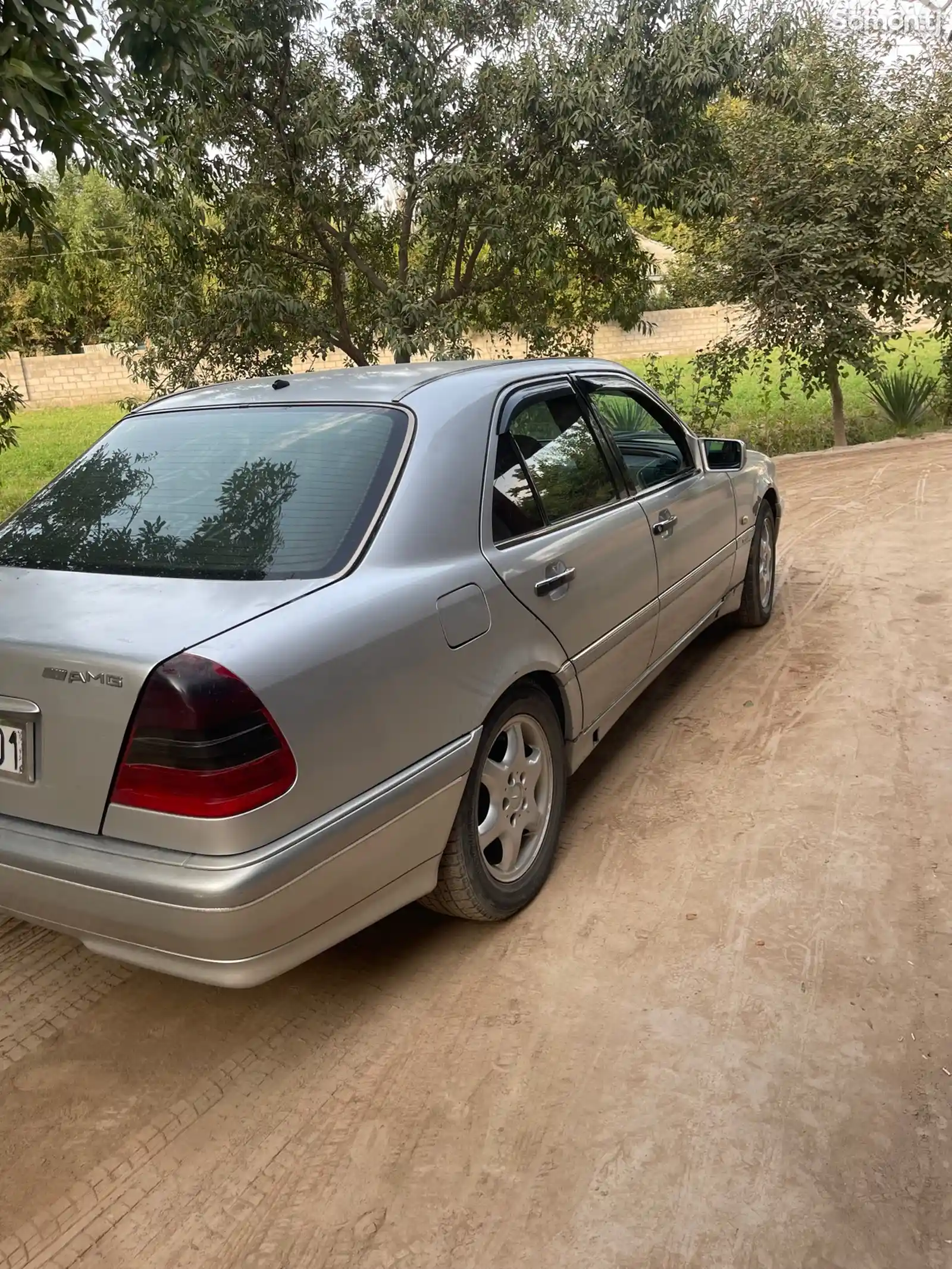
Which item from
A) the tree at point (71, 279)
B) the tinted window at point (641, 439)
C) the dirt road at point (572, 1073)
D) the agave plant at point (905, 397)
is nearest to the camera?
the dirt road at point (572, 1073)

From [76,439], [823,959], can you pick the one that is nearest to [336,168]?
[823,959]

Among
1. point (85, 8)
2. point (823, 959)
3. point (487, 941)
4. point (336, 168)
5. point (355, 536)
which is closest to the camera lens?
point (355, 536)

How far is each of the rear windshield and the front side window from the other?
544 millimetres

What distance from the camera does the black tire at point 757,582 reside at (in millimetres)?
5426

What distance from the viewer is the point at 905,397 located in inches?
530

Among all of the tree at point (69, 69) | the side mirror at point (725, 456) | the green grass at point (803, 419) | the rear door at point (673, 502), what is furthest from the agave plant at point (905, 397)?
the tree at point (69, 69)

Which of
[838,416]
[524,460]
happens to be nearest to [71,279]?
[838,416]

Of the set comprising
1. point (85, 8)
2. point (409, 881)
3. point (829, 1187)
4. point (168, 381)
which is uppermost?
point (85, 8)

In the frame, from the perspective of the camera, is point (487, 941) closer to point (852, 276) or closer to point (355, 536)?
point (355, 536)

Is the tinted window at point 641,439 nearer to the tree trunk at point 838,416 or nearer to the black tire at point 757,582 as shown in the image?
the black tire at point 757,582

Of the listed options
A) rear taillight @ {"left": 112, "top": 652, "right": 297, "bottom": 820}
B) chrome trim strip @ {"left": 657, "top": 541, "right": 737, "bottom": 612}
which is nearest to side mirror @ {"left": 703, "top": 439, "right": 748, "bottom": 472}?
chrome trim strip @ {"left": 657, "top": 541, "right": 737, "bottom": 612}

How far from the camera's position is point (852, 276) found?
11523 millimetres

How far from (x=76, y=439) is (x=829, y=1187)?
2011cm

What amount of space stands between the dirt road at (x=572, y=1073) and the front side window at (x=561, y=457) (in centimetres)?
116
